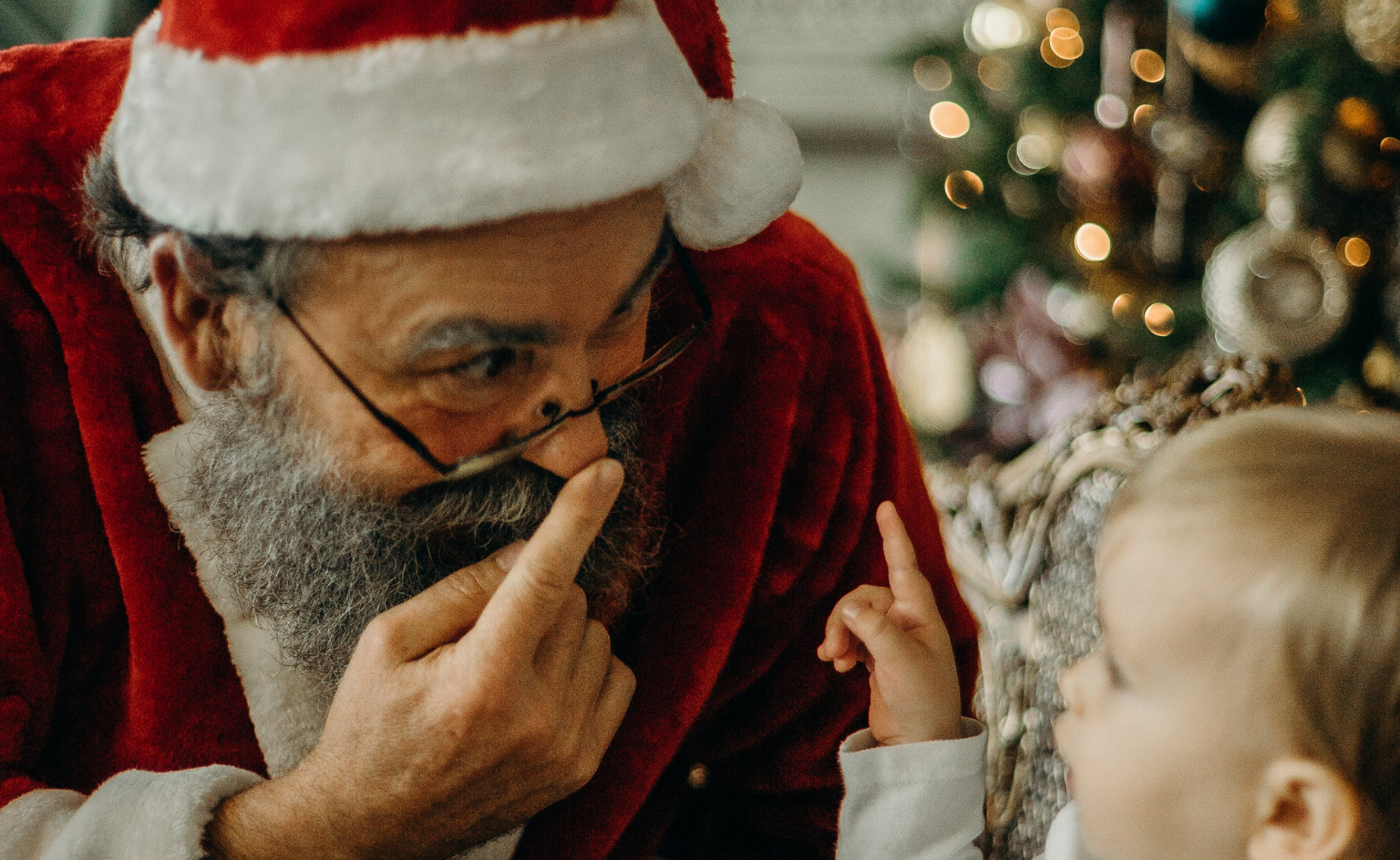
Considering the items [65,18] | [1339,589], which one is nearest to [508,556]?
[1339,589]

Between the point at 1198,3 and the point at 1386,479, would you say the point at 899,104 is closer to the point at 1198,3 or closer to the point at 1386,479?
the point at 1198,3

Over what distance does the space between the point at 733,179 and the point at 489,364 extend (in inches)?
10.8

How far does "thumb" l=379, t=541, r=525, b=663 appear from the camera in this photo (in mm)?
845

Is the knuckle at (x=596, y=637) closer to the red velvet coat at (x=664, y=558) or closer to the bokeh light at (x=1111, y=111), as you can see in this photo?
the red velvet coat at (x=664, y=558)

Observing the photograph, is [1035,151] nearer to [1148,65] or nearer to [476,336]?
[1148,65]

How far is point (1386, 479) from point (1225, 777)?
0.23 m

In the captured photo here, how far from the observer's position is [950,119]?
208 centimetres

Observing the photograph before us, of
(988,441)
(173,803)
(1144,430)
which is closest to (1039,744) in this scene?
(1144,430)

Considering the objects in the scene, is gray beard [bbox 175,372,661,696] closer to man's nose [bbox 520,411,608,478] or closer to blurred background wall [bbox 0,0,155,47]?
man's nose [bbox 520,411,608,478]

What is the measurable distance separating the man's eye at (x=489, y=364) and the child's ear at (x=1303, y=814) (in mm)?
620

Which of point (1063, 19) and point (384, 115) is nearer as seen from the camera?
point (384, 115)

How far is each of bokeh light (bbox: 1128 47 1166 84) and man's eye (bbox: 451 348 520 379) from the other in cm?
157

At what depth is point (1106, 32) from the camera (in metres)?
1.87

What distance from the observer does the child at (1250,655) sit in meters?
0.64
